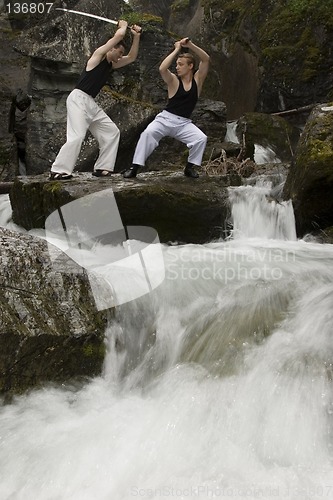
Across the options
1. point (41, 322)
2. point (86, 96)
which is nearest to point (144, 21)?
point (86, 96)

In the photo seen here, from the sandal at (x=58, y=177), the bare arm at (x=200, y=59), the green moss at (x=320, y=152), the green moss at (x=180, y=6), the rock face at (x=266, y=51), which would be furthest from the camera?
the green moss at (x=180, y=6)

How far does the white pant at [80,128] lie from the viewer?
602 cm

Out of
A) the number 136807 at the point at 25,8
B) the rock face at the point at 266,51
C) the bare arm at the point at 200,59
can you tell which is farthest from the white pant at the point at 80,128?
the number 136807 at the point at 25,8

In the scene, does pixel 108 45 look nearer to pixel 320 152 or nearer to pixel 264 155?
pixel 320 152

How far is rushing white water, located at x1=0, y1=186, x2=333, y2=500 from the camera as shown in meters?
2.44

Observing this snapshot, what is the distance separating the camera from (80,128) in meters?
6.06

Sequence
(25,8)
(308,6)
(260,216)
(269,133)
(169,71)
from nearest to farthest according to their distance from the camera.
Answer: (169,71), (260,216), (269,133), (308,6), (25,8)

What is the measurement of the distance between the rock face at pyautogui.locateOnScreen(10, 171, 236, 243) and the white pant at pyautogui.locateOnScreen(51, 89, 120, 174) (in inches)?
12.0

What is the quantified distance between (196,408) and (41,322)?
124 centimetres

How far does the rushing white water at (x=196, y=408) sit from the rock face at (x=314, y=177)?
174 cm

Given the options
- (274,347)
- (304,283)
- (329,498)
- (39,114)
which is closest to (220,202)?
(304,283)

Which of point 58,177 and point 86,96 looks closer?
point 86,96

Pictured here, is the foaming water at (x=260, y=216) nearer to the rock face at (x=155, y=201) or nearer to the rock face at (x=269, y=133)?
the rock face at (x=155, y=201)

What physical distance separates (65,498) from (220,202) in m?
4.46
